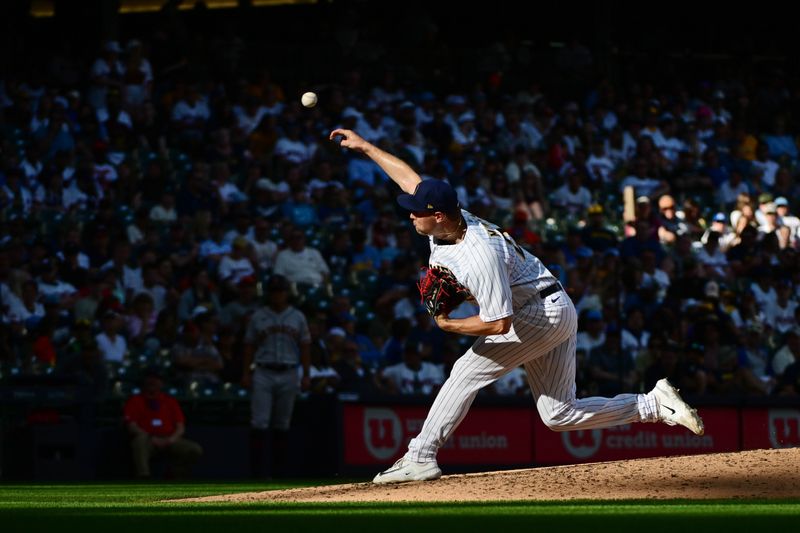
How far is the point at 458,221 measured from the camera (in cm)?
734

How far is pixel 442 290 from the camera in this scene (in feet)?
24.3

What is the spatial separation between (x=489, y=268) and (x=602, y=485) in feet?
5.32

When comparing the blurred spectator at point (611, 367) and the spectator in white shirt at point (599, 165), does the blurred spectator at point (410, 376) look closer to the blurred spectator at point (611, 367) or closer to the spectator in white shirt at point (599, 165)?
the blurred spectator at point (611, 367)

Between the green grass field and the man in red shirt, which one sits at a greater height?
the man in red shirt

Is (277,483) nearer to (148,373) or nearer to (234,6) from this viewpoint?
(148,373)

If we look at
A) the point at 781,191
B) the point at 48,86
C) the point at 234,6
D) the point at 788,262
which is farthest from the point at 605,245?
the point at 234,6

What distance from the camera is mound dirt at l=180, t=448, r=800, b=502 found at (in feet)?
24.7

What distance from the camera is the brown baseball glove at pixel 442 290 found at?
291 inches

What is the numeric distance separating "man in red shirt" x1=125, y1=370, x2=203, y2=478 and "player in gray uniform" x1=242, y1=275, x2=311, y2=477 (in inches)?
27.7

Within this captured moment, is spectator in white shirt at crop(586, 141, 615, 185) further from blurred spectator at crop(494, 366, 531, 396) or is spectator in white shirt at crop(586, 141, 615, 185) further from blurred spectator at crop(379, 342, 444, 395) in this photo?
blurred spectator at crop(379, 342, 444, 395)

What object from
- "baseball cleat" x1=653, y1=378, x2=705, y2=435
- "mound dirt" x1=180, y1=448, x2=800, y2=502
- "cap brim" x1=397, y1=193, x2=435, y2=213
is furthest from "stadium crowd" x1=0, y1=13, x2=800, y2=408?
"cap brim" x1=397, y1=193, x2=435, y2=213

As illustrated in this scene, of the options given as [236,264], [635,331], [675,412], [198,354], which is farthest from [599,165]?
[675,412]

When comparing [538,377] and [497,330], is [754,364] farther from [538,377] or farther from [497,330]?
[497,330]
